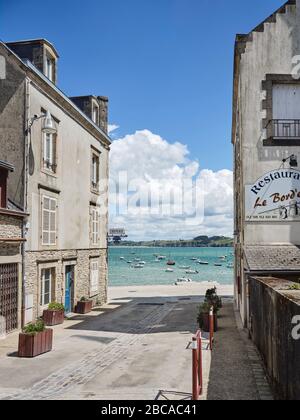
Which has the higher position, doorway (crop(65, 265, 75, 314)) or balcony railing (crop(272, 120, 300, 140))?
balcony railing (crop(272, 120, 300, 140))

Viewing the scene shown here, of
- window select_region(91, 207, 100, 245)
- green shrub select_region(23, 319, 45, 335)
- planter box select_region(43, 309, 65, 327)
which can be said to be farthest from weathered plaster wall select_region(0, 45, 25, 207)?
window select_region(91, 207, 100, 245)

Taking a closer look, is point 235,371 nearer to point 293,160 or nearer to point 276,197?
point 276,197

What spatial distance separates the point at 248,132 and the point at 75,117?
1028cm

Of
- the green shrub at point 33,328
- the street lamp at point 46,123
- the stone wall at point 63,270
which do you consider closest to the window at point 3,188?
the street lamp at point 46,123

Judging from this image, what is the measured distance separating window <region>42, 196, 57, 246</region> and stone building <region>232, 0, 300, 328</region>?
335 inches

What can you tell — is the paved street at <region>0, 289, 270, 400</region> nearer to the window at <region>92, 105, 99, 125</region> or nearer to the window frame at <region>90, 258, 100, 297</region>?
the window frame at <region>90, 258, 100, 297</region>

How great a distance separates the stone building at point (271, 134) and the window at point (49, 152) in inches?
339

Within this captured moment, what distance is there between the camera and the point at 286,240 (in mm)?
15883

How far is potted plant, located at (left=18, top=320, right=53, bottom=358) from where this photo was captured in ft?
41.8

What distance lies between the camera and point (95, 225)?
85.7 ft

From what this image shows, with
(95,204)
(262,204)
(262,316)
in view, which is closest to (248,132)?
(262,204)

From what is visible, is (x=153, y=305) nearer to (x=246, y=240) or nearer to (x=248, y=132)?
(x=246, y=240)

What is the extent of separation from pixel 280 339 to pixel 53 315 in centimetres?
1235

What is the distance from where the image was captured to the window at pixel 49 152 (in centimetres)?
1931
